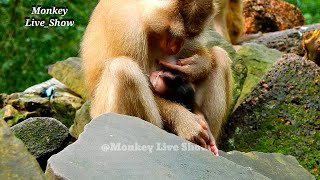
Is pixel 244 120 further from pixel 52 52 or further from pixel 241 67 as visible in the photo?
pixel 52 52

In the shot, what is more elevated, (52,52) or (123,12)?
(123,12)

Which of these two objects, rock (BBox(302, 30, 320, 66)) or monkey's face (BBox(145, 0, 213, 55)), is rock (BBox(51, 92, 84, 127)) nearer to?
monkey's face (BBox(145, 0, 213, 55))

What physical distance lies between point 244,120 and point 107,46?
2354mm

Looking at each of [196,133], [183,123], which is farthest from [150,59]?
[196,133]

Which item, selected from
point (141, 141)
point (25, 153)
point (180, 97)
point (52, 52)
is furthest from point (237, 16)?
point (25, 153)

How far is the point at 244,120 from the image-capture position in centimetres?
786

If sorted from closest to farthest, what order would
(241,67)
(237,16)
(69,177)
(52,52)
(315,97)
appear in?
(69,177)
(315,97)
(241,67)
(237,16)
(52,52)

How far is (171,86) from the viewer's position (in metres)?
6.32

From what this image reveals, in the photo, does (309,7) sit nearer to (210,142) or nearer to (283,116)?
(283,116)

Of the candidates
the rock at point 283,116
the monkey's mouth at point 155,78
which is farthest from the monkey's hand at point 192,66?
the rock at point 283,116

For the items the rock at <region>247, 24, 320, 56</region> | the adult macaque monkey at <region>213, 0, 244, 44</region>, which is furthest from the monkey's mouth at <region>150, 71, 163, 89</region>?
the adult macaque monkey at <region>213, 0, 244, 44</region>

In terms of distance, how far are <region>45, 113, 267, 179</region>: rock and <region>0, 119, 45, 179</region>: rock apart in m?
0.15

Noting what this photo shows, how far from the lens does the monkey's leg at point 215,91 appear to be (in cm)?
664

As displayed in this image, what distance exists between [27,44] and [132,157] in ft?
34.5
